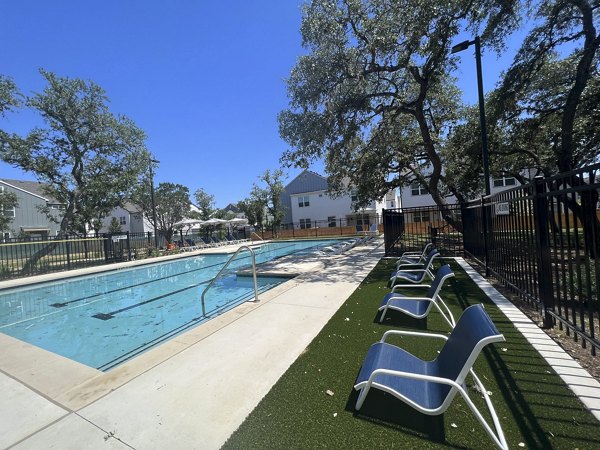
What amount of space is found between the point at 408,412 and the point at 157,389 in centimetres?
242

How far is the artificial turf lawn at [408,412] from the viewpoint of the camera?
2078 mm

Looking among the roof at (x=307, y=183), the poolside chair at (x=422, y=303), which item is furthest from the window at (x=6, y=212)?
the poolside chair at (x=422, y=303)

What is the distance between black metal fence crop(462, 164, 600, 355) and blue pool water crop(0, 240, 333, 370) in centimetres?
574

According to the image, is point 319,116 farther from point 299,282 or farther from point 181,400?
point 181,400

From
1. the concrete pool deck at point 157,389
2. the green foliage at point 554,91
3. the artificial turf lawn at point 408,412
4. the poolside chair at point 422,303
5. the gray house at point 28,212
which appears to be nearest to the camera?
the artificial turf lawn at point 408,412

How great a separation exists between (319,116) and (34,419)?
1189 cm

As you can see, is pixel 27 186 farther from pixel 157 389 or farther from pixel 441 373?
pixel 441 373

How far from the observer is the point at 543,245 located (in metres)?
3.65

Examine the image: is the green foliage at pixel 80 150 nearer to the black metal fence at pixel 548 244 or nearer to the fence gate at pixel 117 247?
the fence gate at pixel 117 247

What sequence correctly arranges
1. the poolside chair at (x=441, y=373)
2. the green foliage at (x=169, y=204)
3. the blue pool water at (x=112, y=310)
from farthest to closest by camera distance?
1. the green foliage at (x=169, y=204)
2. the blue pool water at (x=112, y=310)
3. the poolside chair at (x=441, y=373)

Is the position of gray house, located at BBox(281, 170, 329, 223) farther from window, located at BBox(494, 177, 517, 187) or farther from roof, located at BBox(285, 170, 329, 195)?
window, located at BBox(494, 177, 517, 187)

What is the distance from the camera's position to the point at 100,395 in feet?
9.36

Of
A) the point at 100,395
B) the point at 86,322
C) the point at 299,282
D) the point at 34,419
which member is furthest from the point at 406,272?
the point at 86,322

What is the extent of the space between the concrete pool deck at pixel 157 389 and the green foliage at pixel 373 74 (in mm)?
9823
